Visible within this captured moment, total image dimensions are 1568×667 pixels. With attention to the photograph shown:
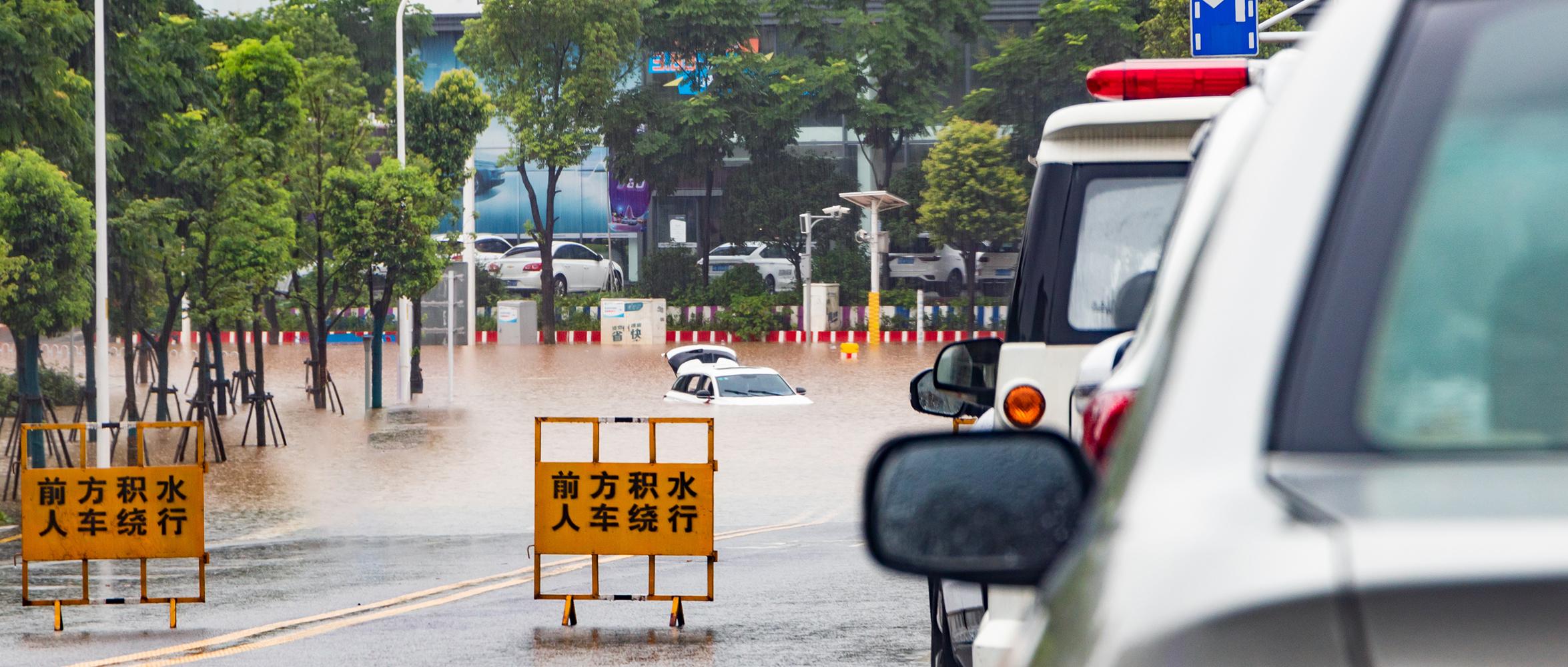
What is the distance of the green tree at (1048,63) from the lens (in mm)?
52031

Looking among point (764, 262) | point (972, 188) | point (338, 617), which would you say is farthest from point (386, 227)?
point (764, 262)

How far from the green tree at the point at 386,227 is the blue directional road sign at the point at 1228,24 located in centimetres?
1976

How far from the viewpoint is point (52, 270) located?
63.9 feet

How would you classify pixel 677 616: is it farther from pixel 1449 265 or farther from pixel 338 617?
pixel 1449 265

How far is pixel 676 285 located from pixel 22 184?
38136 mm

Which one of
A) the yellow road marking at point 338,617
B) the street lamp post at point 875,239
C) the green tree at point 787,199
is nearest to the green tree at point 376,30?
the green tree at point 787,199

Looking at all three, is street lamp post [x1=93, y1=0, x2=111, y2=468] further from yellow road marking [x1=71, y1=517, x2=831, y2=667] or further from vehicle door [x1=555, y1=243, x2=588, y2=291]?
vehicle door [x1=555, y1=243, x2=588, y2=291]

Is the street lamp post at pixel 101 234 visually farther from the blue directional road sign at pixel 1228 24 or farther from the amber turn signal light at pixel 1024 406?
the amber turn signal light at pixel 1024 406

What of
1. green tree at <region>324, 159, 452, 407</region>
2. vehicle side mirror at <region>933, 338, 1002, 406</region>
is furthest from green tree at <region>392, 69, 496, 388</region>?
vehicle side mirror at <region>933, 338, 1002, 406</region>

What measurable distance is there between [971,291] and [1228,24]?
39.4 m

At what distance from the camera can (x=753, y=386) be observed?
32000 mm

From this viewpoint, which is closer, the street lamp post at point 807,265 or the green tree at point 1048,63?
the street lamp post at point 807,265

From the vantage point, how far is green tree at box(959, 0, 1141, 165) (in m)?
52.0

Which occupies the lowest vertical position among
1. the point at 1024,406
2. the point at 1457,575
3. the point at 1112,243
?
the point at 1024,406
